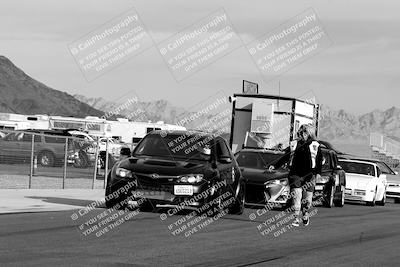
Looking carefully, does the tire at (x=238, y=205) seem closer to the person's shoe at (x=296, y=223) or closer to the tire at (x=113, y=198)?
the person's shoe at (x=296, y=223)

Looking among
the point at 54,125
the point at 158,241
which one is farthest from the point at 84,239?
the point at 54,125

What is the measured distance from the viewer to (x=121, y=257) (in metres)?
9.98

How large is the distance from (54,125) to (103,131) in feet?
14.8

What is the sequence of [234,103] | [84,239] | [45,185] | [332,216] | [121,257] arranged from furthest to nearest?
[234,103] < [45,185] < [332,216] < [84,239] < [121,257]

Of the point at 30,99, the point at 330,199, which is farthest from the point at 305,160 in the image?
the point at 30,99

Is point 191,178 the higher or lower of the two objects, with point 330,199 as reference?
higher

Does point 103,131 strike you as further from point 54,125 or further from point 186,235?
point 186,235

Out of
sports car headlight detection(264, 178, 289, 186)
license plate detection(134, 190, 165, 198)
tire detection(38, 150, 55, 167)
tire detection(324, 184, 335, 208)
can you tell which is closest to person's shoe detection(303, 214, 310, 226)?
license plate detection(134, 190, 165, 198)

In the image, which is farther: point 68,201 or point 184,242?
point 68,201

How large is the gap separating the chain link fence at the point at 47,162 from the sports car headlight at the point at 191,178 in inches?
250

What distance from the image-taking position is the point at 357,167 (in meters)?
28.5

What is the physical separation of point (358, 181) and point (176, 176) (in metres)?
12.4

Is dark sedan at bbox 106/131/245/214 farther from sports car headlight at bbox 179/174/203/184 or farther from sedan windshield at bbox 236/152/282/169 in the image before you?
sedan windshield at bbox 236/152/282/169

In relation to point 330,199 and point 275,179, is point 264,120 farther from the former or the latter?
Result: point 275,179
